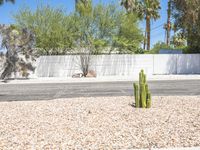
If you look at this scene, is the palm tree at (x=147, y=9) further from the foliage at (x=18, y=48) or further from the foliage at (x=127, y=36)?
the foliage at (x=18, y=48)

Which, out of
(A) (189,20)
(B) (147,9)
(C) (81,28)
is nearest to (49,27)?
(C) (81,28)

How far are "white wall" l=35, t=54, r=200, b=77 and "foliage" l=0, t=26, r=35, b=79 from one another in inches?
94.0

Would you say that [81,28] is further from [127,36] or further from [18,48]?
[18,48]

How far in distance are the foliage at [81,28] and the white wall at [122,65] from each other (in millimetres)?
862

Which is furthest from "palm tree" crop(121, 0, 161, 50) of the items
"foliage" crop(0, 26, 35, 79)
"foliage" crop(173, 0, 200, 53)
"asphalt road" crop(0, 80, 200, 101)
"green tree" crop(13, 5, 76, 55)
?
"asphalt road" crop(0, 80, 200, 101)

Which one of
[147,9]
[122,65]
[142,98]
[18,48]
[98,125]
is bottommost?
[98,125]

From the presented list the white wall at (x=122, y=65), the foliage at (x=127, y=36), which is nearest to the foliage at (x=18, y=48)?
the white wall at (x=122, y=65)

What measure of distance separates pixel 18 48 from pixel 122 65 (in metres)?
8.86

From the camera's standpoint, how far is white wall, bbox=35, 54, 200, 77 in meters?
32.9

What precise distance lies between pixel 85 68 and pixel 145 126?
2433 cm

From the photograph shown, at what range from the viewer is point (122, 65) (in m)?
33.6

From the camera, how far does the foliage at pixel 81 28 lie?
32.7 m

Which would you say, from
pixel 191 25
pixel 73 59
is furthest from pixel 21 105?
pixel 191 25

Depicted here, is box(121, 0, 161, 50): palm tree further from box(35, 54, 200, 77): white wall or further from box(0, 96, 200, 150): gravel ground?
box(0, 96, 200, 150): gravel ground
